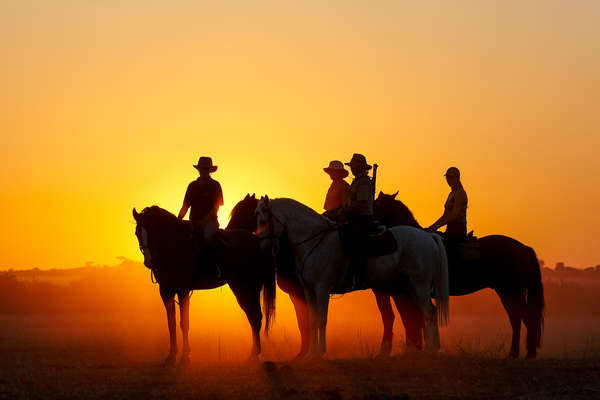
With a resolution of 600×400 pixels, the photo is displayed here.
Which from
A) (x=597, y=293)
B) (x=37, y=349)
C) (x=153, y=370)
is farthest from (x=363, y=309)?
(x=153, y=370)

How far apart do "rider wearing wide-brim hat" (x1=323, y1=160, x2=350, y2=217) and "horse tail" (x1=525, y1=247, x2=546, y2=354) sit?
4.29 metres

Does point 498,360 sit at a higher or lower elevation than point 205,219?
lower

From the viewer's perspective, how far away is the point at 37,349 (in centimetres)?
2414

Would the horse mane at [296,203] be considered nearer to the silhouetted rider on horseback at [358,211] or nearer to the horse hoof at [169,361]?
the silhouetted rider on horseback at [358,211]

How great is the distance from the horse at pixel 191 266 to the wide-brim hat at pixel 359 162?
7.42 ft

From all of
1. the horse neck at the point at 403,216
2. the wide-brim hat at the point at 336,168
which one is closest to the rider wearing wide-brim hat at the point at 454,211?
the horse neck at the point at 403,216

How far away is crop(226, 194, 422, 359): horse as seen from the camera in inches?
630

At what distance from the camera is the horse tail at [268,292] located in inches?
641

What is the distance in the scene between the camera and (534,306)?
1831 cm

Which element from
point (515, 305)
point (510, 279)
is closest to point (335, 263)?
point (510, 279)

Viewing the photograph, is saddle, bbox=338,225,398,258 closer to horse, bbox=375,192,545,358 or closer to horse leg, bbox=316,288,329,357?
horse leg, bbox=316,288,329,357

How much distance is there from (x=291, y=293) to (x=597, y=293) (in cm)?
5436

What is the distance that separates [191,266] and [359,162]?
3.55m

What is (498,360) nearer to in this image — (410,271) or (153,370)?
(410,271)
